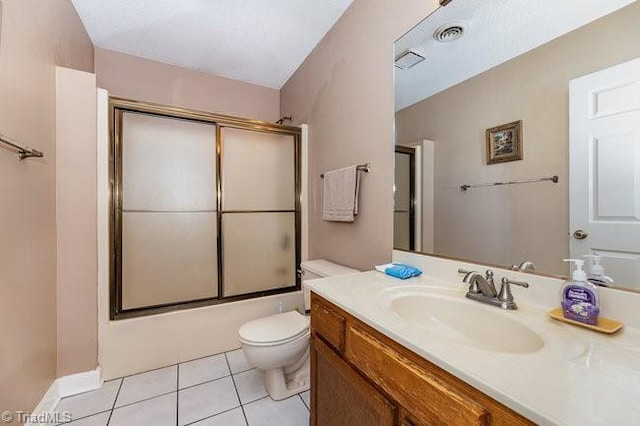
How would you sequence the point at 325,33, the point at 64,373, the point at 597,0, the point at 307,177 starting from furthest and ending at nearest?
the point at 307,177 < the point at 325,33 < the point at 64,373 < the point at 597,0

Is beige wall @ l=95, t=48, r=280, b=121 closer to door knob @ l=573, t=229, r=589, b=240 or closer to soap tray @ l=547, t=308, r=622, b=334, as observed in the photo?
door knob @ l=573, t=229, r=589, b=240

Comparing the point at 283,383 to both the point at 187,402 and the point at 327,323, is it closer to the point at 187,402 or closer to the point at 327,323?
the point at 187,402

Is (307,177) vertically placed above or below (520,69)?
Answer: below

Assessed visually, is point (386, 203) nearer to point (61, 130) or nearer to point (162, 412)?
point (162, 412)

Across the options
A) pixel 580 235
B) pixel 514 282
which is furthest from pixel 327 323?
pixel 580 235

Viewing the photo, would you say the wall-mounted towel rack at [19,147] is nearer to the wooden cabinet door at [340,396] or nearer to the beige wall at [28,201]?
the beige wall at [28,201]

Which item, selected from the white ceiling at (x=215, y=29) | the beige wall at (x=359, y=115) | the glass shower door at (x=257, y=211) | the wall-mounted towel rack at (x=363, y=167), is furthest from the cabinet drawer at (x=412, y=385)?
the white ceiling at (x=215, y=29)

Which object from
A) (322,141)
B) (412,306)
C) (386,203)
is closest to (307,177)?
(322,141)

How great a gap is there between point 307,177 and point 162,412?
1.91m

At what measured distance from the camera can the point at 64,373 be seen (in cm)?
163

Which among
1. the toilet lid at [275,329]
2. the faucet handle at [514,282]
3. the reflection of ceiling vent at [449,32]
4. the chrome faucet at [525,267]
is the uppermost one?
the reflection of ceiling vent at [449,32]

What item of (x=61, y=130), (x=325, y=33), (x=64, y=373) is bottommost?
(x=64, y=373)

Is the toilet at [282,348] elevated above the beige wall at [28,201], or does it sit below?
below

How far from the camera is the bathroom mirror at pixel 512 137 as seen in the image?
31.0 inches
